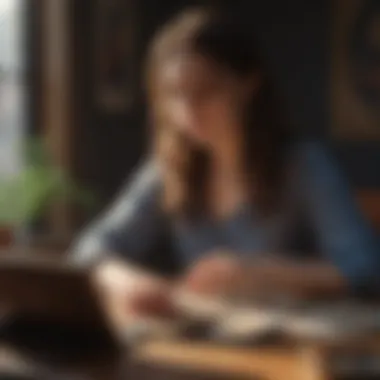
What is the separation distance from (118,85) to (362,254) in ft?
1.29

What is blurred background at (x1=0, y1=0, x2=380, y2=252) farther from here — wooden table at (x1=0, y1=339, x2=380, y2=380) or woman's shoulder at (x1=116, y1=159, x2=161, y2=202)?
wooden table at (x1=0, y1=339, x2=380, y2=380)

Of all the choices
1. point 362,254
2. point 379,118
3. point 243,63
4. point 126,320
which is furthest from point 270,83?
point 126,320

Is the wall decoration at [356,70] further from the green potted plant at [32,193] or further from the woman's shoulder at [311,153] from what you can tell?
the green potted plant at [32,193]

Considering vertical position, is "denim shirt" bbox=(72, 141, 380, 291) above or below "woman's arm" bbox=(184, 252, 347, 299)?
above

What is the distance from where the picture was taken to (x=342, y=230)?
1.56 metres

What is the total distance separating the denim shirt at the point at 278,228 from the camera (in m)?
1.55

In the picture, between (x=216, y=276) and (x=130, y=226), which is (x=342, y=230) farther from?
(x=130, y=226)

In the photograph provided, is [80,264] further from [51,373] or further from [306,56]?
[306,56]

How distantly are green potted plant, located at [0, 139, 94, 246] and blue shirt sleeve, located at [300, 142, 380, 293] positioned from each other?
31cm

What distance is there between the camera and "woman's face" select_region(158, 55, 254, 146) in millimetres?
1573

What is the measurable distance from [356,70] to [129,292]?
0.42 metres

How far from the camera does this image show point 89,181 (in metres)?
1.57

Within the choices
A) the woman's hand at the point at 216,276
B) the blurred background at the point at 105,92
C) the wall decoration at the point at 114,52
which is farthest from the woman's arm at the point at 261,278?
the wall decoration at the point at 114,52

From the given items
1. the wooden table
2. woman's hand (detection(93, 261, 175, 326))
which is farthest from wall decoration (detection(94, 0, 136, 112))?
the wooden table
